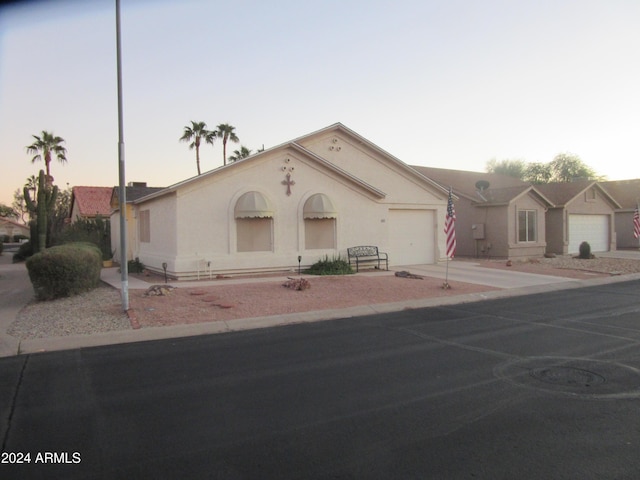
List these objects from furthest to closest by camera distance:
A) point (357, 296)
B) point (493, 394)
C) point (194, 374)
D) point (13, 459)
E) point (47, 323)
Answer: point (357, 296) < point (47, 323) < point (194, 374) < point (493, 394) < point (13, 459)

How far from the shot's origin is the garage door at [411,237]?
2192cm

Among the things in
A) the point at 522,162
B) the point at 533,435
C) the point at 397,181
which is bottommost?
the point at 533,435

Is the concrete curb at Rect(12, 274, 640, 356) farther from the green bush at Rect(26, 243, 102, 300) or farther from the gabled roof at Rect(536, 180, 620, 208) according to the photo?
the gabled roof at Rect(536, 180, 620, 208)

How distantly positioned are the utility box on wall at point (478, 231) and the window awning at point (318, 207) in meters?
11.2

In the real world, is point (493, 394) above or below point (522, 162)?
below

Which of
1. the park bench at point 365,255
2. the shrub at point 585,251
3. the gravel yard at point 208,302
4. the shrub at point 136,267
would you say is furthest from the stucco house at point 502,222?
the shrub at point 136,267

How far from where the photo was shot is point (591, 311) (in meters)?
11.3

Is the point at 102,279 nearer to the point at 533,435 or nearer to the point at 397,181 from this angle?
the point at 397,181

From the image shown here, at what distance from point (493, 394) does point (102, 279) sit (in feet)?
48.6

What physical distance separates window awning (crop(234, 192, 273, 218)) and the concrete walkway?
218 cm

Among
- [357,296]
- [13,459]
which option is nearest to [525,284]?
[357,296]

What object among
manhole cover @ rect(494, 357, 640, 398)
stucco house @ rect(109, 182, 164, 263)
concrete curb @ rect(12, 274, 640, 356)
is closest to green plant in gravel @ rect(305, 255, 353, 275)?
concrete curb @ rect(12, 274, 640, 356)

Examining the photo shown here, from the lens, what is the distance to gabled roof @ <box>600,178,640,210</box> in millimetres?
36562

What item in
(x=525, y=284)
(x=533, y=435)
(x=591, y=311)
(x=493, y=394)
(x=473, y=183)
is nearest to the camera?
(x=533, y=435)
